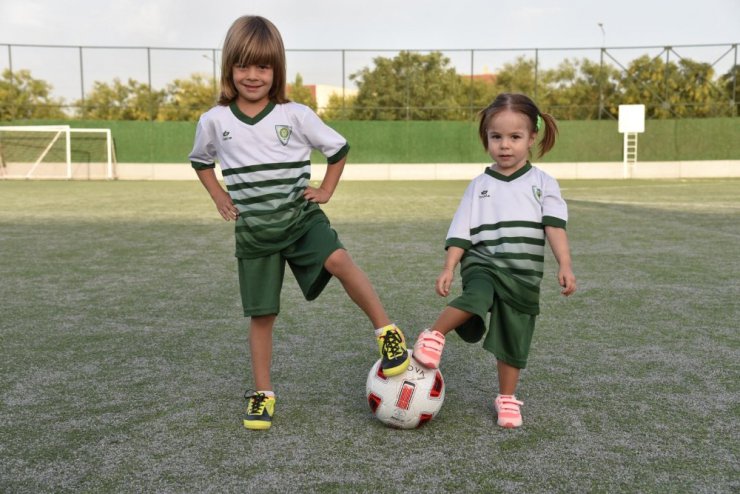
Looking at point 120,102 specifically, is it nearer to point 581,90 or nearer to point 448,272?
point 581,90

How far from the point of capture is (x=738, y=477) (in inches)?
88.7

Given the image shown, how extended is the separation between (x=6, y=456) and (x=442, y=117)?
26.8 m

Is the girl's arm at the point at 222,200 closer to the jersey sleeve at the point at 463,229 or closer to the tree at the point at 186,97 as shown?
the jersey sleeve at the point at 463,229

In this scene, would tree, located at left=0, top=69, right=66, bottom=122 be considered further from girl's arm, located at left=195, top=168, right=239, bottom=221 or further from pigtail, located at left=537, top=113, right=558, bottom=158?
pigtail, located at left=537, top=113, right=558, bottom=158

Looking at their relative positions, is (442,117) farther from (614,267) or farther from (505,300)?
(505,300)


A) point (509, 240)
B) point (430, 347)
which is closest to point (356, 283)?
point (430, 347)

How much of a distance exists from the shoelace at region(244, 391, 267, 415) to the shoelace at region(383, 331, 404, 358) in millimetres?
515

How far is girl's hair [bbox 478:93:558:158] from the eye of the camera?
277 cm

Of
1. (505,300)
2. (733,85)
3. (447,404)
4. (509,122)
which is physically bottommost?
(447,404)

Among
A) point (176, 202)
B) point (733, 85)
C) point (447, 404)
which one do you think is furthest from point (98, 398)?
point (733, 85)

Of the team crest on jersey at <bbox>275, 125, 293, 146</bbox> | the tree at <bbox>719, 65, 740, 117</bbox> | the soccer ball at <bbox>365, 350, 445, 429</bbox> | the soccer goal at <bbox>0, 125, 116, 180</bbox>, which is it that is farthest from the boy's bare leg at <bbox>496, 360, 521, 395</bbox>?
the tree at <bbox>719, 65, 740, 117</bbox>

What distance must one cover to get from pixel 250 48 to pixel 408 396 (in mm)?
1433

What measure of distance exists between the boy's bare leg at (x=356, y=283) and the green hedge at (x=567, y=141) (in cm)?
2392

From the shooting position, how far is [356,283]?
112 inches
